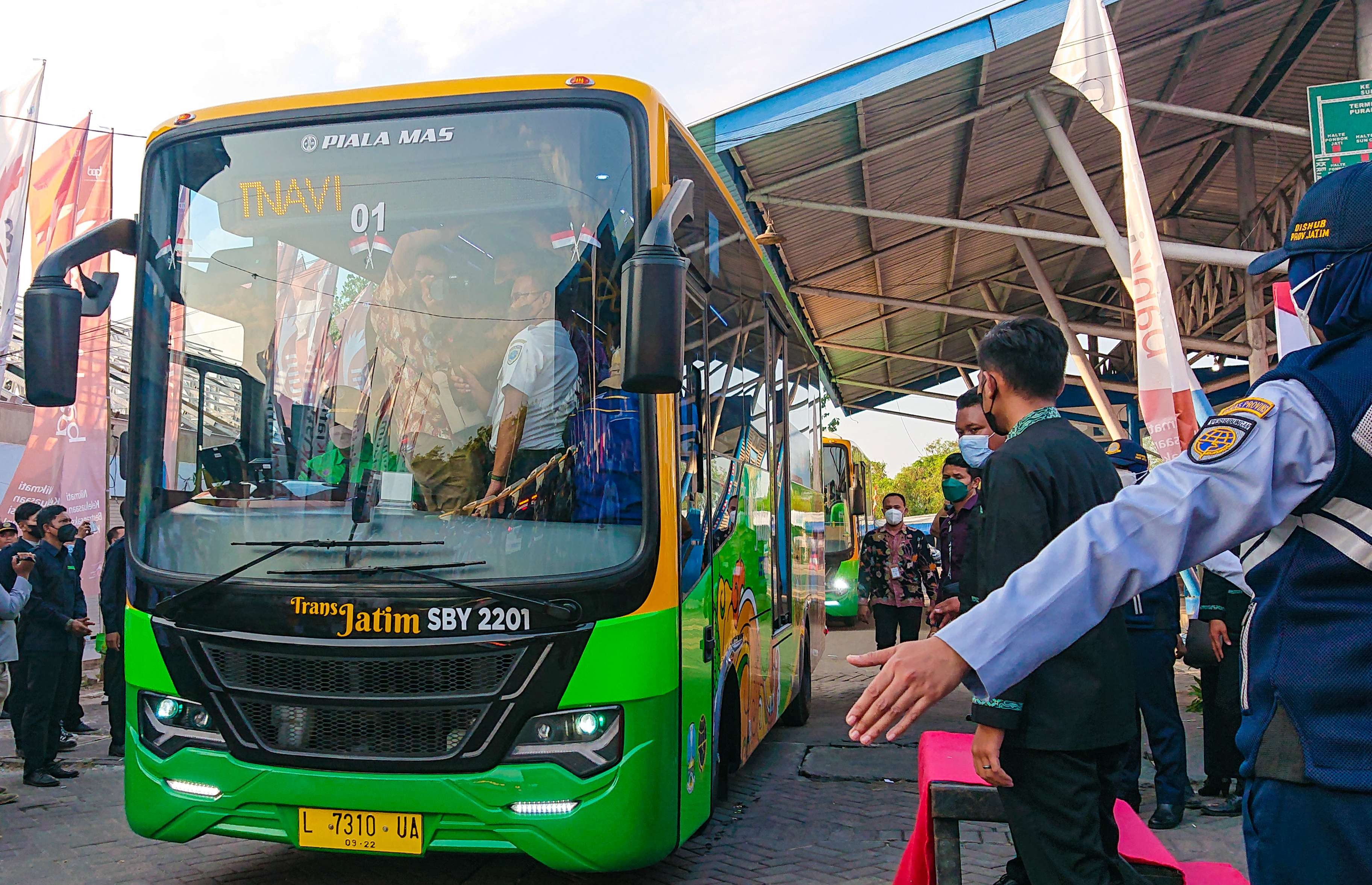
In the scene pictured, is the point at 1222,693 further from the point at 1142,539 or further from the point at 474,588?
the point at 1142,539

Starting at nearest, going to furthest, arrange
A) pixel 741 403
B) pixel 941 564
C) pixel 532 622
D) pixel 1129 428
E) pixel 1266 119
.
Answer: pixel 532 622
pixel 741 403
pixel 941 564
pixel 1266 119
pixel 1129 428

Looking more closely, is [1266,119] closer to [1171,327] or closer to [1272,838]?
[1171,327]

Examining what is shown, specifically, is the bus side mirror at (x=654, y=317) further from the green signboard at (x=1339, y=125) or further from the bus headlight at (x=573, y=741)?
the green signboard at (x=1339, y=125)

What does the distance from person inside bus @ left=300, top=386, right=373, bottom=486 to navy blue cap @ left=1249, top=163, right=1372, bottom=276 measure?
331 cm

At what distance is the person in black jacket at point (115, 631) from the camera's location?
802 cm

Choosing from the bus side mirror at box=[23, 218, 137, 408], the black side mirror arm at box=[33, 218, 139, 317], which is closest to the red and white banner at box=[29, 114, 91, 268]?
the black side mirror arm at box=[33, 218, 139, 317]

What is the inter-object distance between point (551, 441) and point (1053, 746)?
2195 millimetres

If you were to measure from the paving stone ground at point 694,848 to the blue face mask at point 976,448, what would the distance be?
1.97 metres

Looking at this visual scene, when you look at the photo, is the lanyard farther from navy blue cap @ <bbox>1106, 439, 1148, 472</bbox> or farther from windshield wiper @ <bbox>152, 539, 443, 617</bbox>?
navy blue cap @ <bbox>1106, 439, 1148, 472</bbox>

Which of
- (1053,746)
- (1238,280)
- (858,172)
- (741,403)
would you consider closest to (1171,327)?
(741,403)

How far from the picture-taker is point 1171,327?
→ 26.5 feet

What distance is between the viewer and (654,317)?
3.78 meters

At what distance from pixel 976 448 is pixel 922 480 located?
3106 inches

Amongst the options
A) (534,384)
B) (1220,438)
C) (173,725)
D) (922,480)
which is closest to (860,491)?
(534,384)
